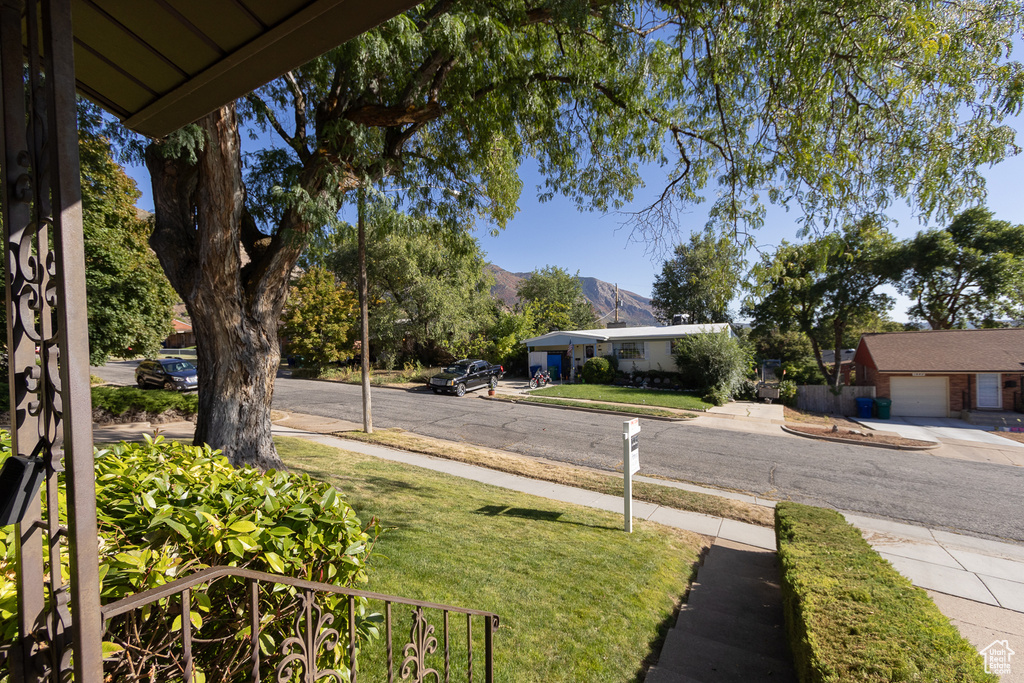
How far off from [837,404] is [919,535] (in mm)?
16207

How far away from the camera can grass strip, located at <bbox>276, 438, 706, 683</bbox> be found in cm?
356

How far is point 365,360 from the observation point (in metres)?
12.6

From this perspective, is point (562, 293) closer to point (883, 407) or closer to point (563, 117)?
point (883, 407)

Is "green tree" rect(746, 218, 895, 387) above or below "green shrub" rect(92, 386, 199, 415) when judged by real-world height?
above

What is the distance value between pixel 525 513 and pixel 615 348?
73.9 feet

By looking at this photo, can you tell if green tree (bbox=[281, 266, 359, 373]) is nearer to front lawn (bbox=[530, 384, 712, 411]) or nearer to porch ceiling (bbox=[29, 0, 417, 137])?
front lawn (bbox=[530, 384, 712, 411])

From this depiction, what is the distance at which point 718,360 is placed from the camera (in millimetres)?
22203

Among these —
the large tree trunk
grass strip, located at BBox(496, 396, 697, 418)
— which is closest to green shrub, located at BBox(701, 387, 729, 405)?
grass strip, located at BBox(496, 396, 697, 418)

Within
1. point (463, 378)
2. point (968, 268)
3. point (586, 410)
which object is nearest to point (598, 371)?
point (463, 378)

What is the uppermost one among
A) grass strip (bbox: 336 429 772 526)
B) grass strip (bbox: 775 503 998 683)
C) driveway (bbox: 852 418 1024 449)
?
grass strip (bbox: 775 503 998 683)

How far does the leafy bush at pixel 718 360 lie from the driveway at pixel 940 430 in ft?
16.7

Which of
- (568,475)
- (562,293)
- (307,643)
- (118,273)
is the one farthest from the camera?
(562,293)

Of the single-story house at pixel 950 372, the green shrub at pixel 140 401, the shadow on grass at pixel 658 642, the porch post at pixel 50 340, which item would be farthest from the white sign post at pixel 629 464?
the single-story house at pixel 950 372

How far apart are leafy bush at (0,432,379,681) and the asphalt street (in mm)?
8888
